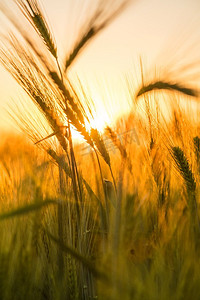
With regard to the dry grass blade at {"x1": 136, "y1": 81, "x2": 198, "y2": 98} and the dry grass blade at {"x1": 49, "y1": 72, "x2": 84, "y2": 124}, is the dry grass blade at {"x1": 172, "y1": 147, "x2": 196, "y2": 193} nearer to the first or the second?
the dry grass blade at {"x1": 136, "y1": 81, "x2": 198, "y2": 98}

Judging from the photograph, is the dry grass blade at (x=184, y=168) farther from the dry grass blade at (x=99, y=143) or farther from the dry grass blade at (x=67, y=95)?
the dry grass blade at (x=67, y=95)

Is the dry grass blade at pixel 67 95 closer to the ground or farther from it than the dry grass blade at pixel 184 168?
farther from it

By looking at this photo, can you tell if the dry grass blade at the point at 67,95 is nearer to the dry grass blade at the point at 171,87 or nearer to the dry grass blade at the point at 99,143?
the dry grass blade at the point at 99,143

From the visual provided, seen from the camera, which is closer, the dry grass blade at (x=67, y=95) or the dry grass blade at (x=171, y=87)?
the dry grass blade at (x=67, y=95)

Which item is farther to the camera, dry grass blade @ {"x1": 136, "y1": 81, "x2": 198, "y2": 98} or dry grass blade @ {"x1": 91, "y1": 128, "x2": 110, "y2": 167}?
dry grass blade @ {"x1": 136, "y1": 81, "x2": 198, "y2": 98}

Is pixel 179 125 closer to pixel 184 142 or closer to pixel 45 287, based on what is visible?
pixel 184 142

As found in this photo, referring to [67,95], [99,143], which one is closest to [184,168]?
[99,143]

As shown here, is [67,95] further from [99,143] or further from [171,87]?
[171,87]

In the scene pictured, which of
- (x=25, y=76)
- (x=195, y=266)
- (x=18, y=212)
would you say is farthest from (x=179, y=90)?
(x=18, y=212)

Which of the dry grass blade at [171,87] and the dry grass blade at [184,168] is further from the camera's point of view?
the dry grass blade at [171,87]

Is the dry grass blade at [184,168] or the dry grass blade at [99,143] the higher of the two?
the dry grass blade at [99,143]

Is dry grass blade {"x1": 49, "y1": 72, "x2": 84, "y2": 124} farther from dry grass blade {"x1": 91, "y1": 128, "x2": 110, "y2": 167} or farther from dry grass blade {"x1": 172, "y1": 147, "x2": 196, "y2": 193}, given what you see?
dry grass blade {"x1": 172, "y1": 147, "x2": 196, "y2": 193}

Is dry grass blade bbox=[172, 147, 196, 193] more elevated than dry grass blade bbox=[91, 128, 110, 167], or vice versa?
dry grass blade bbox=[91, 128, 110, 167]

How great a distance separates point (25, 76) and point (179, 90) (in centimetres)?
70
